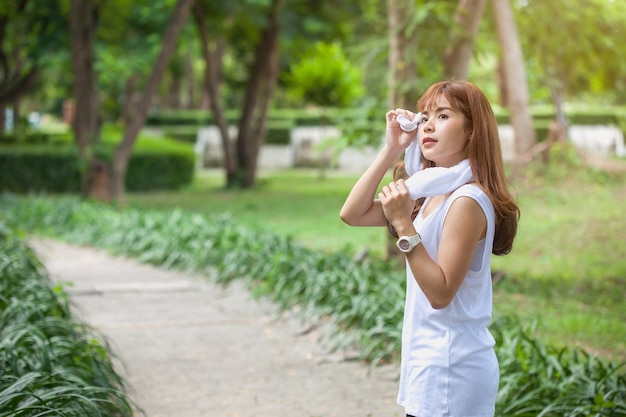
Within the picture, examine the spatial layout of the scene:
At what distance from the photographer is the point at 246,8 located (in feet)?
60.5

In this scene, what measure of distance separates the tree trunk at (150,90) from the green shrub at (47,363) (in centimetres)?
898

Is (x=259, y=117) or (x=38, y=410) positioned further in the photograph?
(x=259, y=117)

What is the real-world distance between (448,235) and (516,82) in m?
15.9

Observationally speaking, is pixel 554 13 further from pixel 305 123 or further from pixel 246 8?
pixel 305 123

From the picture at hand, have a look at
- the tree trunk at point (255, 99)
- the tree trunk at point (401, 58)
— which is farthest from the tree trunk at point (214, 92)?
the tree trunk at point (401, 58)

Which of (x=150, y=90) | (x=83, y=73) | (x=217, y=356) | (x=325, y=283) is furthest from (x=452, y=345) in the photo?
(x=83, y=73)

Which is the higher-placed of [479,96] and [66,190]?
[479,96]

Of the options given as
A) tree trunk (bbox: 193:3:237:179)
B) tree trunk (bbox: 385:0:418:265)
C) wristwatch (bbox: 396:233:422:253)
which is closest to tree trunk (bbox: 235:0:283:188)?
tree trunk (bbox: 193:3:237:179)

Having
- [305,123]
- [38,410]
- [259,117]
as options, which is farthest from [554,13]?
[305,123]

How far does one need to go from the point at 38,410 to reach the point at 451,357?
2.12 metres

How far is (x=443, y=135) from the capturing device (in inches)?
108

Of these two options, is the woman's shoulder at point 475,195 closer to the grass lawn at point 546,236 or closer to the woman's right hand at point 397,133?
the woman's right hand at point 397,133

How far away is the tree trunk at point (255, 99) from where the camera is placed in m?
20.5

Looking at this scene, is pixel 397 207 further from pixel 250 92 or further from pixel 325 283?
pixel 250 92
